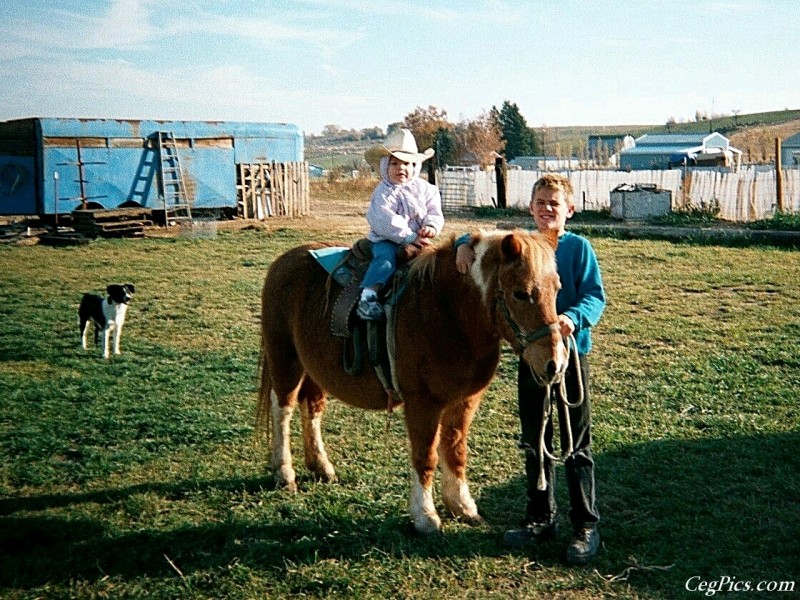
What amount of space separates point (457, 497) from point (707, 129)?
9430 centimetres

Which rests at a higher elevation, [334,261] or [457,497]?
[334,261]

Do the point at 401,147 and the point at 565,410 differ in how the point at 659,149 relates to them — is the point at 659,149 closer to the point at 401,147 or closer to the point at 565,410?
the point at 401,147

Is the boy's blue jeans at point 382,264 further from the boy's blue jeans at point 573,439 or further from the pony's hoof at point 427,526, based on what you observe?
the pony's hoof at point 427,526

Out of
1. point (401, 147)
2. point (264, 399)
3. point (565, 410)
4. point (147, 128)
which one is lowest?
point (264, 399)

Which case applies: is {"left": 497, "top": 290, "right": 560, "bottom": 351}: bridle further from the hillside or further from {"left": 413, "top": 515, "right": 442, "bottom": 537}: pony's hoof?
the hillside

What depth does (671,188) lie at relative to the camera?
26.5m

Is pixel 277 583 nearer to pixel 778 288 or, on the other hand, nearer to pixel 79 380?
pixel 79 380

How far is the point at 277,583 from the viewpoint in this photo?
3830 mm

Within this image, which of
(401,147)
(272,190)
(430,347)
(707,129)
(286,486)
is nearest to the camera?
(430,347)

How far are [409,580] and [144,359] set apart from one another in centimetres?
529

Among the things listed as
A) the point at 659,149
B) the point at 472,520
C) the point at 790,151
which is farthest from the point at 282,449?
the point at 659,149

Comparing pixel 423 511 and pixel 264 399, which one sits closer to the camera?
pixel 423 511

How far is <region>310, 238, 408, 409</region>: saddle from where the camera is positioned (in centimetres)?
441

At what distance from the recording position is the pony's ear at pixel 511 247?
359 cm
